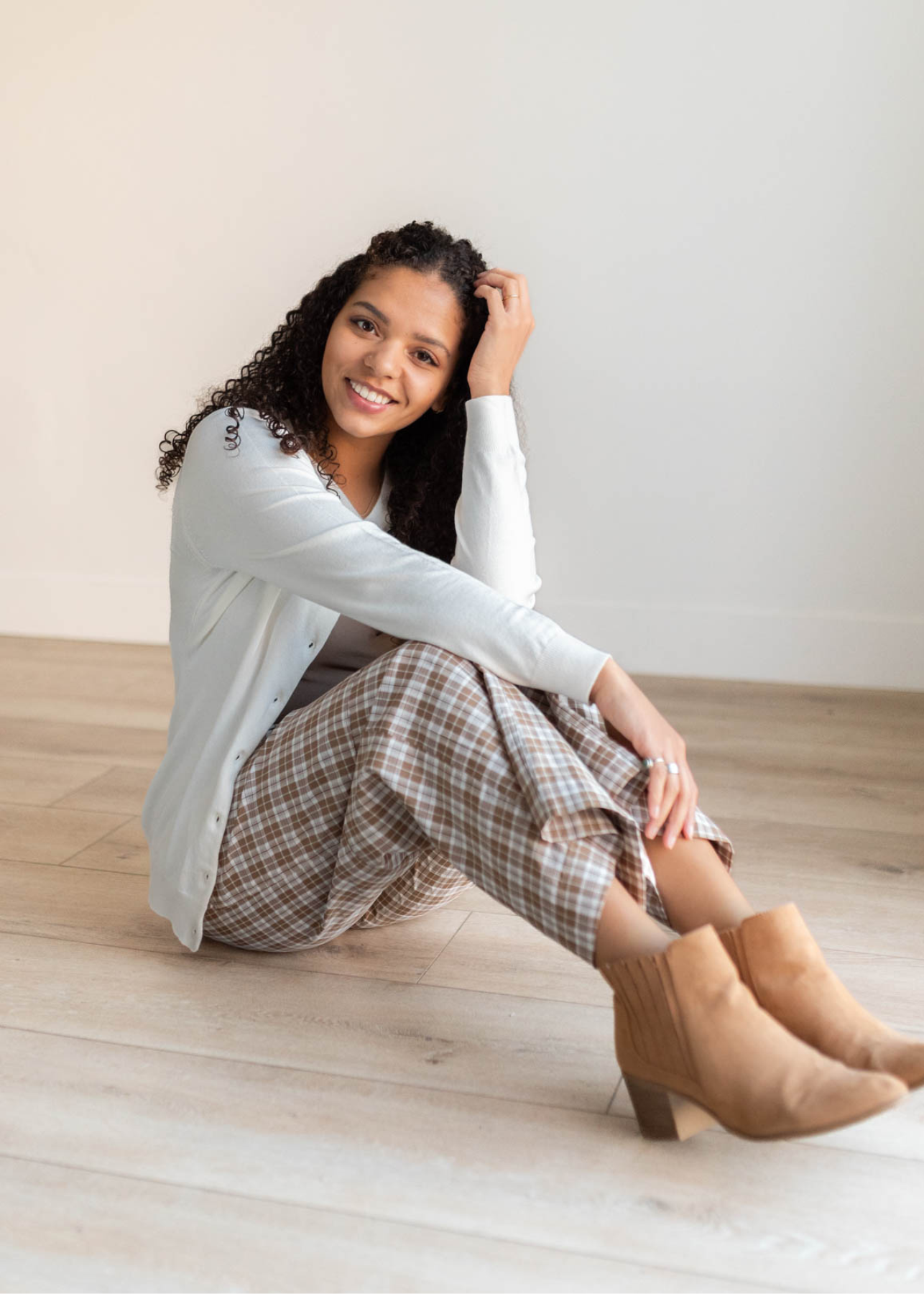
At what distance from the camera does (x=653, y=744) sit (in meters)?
1.27

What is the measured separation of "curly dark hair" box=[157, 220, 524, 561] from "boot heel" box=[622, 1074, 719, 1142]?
815 mm

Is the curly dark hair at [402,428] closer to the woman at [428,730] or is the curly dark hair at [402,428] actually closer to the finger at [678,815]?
the woman at [428,730]

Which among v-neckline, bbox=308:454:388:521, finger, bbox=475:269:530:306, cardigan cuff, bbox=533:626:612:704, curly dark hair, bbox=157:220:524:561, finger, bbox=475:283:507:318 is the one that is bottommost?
cardigan cuff, bbox=533:626:612:704

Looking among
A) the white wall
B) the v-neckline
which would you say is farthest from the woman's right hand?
the white wall

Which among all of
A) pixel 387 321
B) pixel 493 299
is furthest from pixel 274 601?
pixel 493 299

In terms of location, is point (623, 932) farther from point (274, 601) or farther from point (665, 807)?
point (274, 601)

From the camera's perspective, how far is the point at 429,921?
1.72 meters

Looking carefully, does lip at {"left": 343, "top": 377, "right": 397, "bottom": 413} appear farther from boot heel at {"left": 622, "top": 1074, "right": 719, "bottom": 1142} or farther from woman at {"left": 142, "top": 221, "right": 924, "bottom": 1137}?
boot heel at {"left": 622, "top": 1074, "right": 719, "bottom": 1142}

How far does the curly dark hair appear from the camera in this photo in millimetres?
1594

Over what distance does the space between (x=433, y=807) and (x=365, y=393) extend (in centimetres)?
60

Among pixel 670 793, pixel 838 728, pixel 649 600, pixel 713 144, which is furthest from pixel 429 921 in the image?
pixel 713 144

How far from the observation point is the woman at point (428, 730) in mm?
1078


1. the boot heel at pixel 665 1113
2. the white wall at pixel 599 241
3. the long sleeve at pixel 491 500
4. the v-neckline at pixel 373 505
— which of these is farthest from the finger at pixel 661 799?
the white wall at pixel 599 241

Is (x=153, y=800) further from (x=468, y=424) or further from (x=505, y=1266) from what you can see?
(x=505, y=1266)
